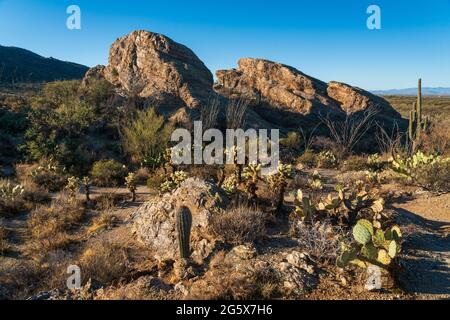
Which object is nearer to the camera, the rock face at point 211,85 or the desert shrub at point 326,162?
the desert shrub at point 326,162

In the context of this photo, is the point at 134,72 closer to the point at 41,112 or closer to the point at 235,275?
the point at 41,112

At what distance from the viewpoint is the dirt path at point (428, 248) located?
4484 millimetres

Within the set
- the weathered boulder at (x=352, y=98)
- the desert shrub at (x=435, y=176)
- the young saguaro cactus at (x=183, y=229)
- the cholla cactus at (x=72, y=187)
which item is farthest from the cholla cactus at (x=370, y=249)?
the weathered boulder at (x=352, y=98)

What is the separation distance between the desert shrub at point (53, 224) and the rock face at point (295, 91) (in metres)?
15.1

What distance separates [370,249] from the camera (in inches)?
170

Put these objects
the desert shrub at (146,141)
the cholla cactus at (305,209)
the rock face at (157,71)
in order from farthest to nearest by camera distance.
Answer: the rock face at (157,71) < the desert shrub at (146,141) < the cholla cactus at (305,209)

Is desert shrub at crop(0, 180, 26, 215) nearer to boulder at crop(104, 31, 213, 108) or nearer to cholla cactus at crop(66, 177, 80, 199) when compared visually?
cholla cactus at crop(66, 177, 80, 199)

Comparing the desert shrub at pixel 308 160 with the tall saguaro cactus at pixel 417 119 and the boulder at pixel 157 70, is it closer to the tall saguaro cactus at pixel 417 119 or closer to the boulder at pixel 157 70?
the tall saguaro cactus at pixel 417 119

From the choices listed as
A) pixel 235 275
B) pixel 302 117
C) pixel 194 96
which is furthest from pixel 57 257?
pixel 302 117

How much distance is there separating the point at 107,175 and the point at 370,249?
7.56m

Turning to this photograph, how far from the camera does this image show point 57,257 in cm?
558

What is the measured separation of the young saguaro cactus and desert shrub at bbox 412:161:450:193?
6225 millimetres

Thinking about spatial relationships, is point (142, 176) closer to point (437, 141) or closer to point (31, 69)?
point (437, 141)
